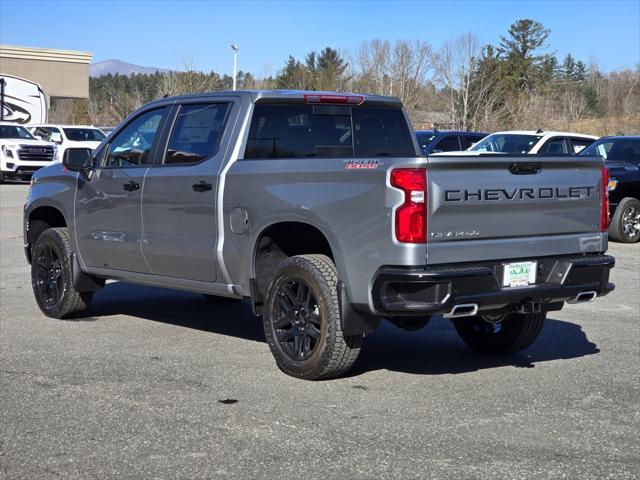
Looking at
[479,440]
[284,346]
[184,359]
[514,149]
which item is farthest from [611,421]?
[514,149]

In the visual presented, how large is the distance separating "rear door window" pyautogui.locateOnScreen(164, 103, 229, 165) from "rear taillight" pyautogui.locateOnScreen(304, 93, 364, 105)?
64cm

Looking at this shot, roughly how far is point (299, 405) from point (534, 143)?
1321 cm

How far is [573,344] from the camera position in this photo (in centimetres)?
790

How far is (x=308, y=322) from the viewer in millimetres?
6492

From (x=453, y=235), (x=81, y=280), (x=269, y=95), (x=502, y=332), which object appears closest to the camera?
(x=453, y=235)

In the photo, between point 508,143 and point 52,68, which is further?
point 52,68

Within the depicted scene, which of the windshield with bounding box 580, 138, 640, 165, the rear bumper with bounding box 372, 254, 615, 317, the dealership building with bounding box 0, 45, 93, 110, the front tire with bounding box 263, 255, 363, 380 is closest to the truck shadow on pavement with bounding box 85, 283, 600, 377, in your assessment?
the front tire with bounding box 263, 255, 363, 380

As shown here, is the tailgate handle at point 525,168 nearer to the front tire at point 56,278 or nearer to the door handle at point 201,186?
the door handle at point 201,186

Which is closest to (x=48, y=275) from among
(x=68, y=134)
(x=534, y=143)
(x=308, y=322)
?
(x=308, y=322)

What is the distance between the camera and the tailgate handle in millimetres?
6109

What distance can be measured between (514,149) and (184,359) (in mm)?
12509

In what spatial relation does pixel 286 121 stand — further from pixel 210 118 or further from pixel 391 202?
pixel 391 202

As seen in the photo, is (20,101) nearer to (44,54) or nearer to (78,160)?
(44,54)

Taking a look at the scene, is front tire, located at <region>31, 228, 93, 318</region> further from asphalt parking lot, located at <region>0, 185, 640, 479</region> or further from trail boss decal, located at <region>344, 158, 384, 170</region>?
trail boss decal, located at <region>344, 158, 384, 170</region>
